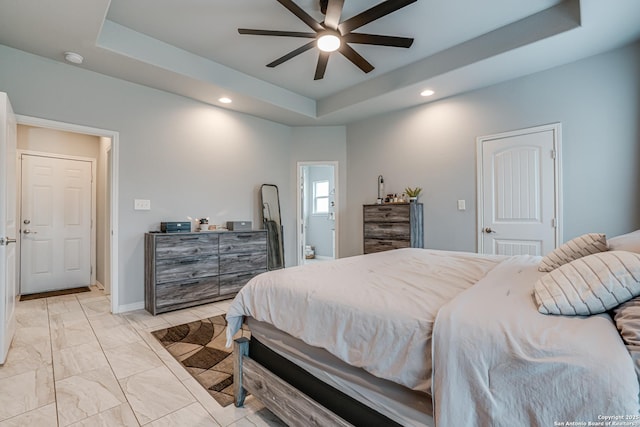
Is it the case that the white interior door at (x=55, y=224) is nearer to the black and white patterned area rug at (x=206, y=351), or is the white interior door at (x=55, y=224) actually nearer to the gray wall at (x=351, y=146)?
the gray wall at (x=351, y=146)

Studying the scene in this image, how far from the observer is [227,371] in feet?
6.91

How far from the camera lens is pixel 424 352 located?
93 centimetres

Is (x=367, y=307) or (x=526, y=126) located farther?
(x=526, y=126)

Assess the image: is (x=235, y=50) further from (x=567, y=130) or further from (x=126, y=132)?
(x=567, y=130)

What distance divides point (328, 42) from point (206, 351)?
277cm

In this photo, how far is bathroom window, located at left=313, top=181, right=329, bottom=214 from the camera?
741cm

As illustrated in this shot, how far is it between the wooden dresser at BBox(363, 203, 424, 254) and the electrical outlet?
9.32 ft

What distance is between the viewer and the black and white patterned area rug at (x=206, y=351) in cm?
193

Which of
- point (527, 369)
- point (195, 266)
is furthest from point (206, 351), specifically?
point (527, 369)

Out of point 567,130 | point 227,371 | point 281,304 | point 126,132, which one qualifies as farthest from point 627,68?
point 126,132

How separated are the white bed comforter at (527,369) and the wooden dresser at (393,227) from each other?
2981 millimetres

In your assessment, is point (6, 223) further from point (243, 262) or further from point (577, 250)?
point (577, 250)


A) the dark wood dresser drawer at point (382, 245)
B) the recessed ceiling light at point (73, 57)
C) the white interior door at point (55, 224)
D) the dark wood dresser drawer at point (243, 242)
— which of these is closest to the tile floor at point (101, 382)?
the dark wood dresser drawer at point (243, 242)

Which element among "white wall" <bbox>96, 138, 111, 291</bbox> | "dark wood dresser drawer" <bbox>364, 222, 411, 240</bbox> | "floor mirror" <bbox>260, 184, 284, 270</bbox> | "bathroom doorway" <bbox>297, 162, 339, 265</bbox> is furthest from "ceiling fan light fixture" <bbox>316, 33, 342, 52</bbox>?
"bathroom doorway" <bbox>297, 162, 339, 265</bbox>
